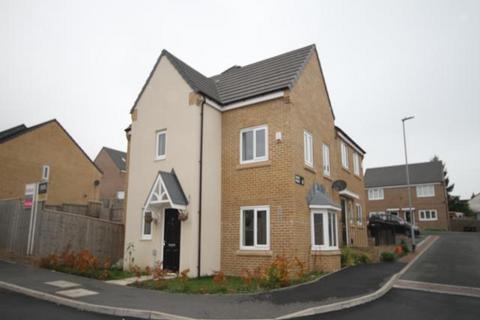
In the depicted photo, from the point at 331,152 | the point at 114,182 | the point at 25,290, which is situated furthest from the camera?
the point at 114,182

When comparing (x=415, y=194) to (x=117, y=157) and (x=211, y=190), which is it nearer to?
(x=117, y=157)

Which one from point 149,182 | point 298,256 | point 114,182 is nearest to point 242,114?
point 149,182

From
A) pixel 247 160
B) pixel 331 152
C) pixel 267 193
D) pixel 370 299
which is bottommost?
pixel 370 299

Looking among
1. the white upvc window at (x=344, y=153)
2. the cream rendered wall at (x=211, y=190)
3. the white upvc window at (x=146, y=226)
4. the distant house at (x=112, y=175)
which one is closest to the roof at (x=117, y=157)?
the distant house at (x=112, y=175)

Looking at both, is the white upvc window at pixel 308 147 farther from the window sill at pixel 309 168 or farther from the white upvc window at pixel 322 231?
the white upvc window at pixel 322 231

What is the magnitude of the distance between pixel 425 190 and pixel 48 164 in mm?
43220

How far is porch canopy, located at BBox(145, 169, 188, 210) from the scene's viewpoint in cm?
1255

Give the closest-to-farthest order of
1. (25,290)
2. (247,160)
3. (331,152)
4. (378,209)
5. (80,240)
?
(25,290) → (247,160) → (80,240) → (331,152) → (378,209)

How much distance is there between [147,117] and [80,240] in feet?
19.2

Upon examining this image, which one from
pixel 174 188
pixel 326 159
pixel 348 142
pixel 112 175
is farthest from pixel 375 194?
pixel 174 188

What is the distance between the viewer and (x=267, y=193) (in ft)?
42.7

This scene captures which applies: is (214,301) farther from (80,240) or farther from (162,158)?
(80,240)

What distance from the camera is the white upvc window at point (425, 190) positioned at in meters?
45.6

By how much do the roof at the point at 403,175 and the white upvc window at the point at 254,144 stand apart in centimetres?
3907
